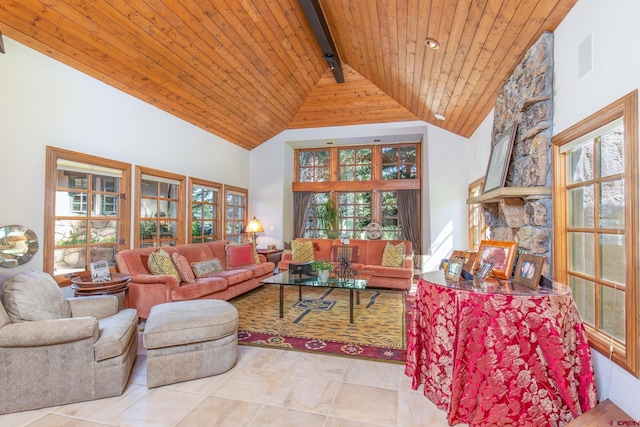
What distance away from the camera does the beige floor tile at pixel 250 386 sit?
2.20m

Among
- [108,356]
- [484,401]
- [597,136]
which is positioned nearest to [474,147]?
[597,136]

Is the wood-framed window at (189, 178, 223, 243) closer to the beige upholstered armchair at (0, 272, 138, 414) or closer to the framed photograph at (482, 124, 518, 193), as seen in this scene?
the beige upholstered armchair at (0, 272, 138, 414)

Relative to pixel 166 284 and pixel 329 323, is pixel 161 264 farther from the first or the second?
pixel 329 323

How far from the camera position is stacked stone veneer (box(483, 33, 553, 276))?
257cm

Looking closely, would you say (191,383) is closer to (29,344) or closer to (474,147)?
(29,344)

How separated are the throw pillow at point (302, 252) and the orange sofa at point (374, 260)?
112 millimetres

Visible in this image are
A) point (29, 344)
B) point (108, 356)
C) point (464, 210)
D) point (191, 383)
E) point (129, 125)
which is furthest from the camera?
point (464, 210)

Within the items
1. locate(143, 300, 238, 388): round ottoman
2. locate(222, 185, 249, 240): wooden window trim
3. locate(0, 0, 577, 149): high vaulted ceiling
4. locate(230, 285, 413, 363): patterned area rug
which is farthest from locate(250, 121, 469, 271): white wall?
locate(143, 300, 238, 388): round ottoman

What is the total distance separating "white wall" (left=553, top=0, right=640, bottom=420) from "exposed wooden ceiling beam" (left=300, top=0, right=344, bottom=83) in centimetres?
247

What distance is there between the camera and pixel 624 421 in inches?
66.1

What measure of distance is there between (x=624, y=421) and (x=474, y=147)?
446 centimetres

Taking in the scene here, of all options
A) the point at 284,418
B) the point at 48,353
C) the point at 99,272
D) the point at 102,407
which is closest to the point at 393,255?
the point at 284,418

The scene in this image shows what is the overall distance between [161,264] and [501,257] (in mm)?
3735

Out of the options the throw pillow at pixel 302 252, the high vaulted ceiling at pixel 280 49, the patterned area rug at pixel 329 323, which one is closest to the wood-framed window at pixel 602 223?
the high vaulted ceiling at pixel 280 49
